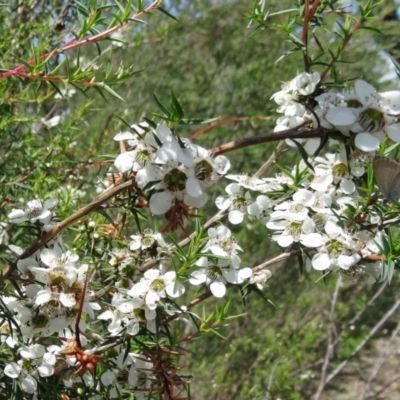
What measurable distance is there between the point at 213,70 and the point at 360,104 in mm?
3397

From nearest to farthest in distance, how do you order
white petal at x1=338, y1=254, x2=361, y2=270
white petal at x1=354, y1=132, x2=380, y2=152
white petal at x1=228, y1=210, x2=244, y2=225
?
white petal at x1=354, y1=132, x2=380, y2=152, white petal at x1=338, y1=254, x2=361, y2=270, white petal at x1=228, y1=210, x2=244, y2=225

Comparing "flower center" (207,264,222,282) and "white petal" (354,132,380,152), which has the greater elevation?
"white petal" (354,132,380,152)

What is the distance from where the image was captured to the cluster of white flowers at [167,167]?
0.84 meters

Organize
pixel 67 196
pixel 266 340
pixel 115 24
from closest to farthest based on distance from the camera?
1. pixel 115 24
2. pixel 67 196
3. pixel 266 340

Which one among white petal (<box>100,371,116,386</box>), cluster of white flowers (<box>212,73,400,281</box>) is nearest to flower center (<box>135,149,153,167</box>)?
cluster of white flowers (<box>212,73,400,281</box>)

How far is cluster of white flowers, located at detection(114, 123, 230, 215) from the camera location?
84 cm

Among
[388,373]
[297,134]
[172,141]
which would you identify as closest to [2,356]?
[172,141]

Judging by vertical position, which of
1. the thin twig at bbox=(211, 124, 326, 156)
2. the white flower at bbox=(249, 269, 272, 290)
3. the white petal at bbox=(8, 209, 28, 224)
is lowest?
the white flower at bbox=(249, 269, 272, 290)

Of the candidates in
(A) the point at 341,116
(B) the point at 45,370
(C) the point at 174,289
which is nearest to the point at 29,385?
(B) the point at 45,370

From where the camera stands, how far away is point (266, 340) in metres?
3.81

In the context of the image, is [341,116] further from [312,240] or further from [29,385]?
[29,385]

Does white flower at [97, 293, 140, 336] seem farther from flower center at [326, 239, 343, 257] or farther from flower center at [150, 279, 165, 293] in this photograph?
flower center at [326, 239, 343, 257]

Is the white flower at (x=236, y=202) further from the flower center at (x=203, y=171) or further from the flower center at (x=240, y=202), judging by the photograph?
the flower center at (x=203, y=171)

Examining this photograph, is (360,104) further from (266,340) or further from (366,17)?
(266,340)
